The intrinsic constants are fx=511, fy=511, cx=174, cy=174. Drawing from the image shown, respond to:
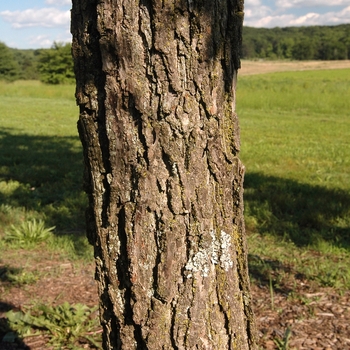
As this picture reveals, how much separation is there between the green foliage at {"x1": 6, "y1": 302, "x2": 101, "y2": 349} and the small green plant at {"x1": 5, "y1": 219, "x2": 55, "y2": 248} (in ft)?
5.13

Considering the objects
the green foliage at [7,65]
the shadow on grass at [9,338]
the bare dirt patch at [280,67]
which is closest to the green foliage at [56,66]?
the green foliage at [7,65]

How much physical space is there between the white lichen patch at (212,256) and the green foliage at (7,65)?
64454mm

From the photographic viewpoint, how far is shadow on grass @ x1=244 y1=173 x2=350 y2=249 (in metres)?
4.71

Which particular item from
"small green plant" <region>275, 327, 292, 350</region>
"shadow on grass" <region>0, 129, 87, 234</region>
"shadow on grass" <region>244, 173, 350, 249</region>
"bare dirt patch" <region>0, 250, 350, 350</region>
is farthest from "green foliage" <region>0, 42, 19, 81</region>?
"small green plant" <region>275, 327, 292, 350</region>

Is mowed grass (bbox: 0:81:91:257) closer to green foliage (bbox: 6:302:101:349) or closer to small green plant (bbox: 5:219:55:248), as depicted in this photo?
small green plant (bbox: 5:219:55:248)

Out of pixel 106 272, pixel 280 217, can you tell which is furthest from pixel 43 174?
pixel 106 272

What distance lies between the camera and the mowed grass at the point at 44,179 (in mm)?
5160

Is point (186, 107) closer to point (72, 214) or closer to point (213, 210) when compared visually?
point (213, 210)

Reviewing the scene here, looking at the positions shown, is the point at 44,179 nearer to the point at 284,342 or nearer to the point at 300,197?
the point at 300,197

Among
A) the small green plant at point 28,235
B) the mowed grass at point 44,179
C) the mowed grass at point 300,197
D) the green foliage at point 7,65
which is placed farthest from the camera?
the green foliage at point 7,65

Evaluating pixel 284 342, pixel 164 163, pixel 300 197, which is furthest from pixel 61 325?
pixel 300 197

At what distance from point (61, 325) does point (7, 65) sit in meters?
65.3

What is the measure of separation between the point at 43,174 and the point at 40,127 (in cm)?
706

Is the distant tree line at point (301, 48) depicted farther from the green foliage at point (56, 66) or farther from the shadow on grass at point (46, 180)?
the shadow on grass at point (46, 180)
